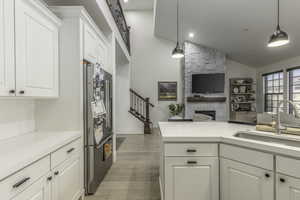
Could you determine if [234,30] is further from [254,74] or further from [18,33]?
[18,33]

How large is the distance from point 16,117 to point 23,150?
0.73 metres

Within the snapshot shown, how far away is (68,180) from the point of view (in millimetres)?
1781

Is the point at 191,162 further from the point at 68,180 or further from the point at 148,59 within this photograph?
the point at 148,59

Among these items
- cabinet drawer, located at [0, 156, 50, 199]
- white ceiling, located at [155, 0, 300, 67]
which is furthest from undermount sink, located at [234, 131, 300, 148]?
white ceiling, located at [155, 0, 300, 67]

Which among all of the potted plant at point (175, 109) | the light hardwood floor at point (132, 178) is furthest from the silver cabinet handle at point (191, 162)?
the potted plant at point (175, 109)

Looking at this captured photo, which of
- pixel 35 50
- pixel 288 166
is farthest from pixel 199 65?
pixel 35 50

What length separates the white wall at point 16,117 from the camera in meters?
1.71

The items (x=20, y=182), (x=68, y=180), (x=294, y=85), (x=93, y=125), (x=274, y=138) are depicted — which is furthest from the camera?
(x=294, y=85)

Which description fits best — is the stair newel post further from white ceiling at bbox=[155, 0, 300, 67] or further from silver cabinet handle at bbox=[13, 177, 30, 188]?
silver cabinet handle at bbox=[13, 177, 30, 188]

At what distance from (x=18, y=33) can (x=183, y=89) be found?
5919mm

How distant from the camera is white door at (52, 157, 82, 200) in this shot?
5.16ft

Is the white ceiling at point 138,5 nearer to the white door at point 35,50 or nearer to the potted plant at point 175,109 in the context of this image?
the potted plant at point 175,109

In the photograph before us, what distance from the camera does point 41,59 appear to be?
1784mm

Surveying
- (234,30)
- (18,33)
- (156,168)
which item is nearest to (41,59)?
(18,33)
